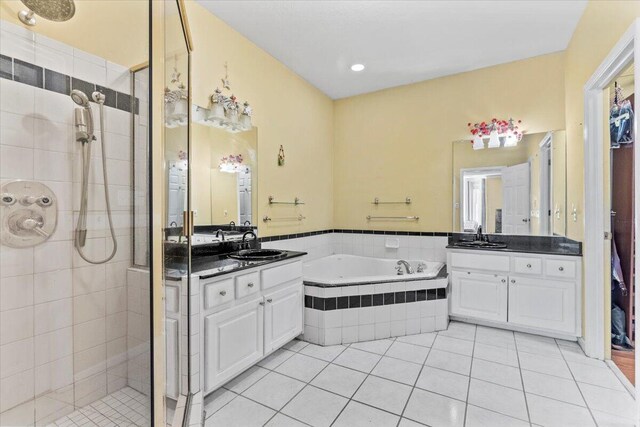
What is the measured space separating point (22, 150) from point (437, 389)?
2521mm

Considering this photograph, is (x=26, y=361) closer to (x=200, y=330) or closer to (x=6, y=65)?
(x=200, y=330)

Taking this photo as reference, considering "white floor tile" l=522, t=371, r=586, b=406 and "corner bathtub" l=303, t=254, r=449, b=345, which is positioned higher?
"corner bathtub" l=303, t=254, r=449, b=345

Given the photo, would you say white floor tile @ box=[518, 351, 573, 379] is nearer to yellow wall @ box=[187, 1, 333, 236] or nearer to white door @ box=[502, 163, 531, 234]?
white door @ box=[502, 163, 531, 234]

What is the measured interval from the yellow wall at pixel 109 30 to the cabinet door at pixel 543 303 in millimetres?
3294

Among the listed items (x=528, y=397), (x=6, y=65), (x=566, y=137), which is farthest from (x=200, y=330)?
(x=566, y=137)

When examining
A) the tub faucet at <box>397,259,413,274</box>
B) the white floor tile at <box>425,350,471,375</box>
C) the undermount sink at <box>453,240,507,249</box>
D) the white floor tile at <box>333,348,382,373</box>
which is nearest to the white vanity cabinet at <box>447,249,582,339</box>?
the undermount sink at <box>453,240,507,249</box>

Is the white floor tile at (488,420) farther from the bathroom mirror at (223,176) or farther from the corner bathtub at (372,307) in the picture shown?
the bathroom mirror at (223,176)

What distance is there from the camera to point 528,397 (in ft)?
6.27

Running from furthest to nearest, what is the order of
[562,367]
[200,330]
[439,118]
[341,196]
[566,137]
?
[341,196], [439,118], [566,137], [562,367], [200,330]

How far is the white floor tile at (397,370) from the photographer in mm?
2131

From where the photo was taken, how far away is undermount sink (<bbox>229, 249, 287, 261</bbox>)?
2.41 metres

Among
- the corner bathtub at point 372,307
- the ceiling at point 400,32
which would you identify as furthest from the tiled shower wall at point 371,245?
the ceiling at point 400,32

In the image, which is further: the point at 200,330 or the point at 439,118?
the point at 439,118

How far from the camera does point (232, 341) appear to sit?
78.7 inches
